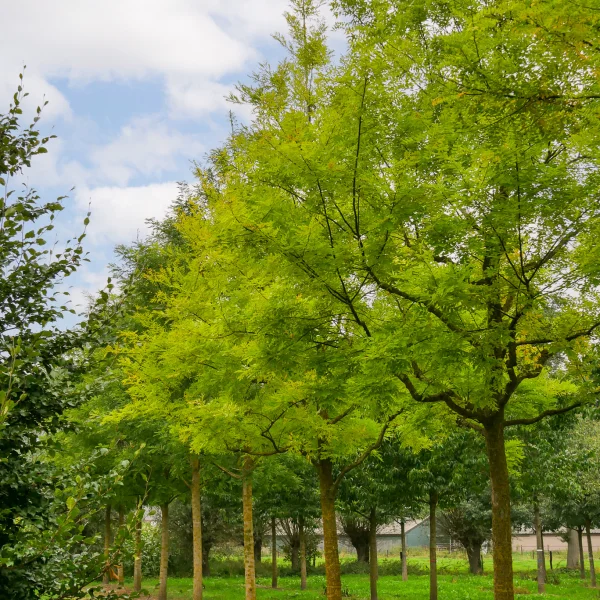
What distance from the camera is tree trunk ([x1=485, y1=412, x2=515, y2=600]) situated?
320 inches

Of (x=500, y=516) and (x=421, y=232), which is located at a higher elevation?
(x=421, y=232)

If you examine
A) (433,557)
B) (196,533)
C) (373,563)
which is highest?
(196,533)

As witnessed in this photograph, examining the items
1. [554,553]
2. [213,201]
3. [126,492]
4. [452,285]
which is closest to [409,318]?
[452,285]

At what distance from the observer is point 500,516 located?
8328 millimetres

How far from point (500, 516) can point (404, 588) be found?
15.1m

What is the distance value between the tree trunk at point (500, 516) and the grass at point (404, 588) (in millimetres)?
10222

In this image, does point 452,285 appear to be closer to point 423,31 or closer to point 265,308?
point 265,308

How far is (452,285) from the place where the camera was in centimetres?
669

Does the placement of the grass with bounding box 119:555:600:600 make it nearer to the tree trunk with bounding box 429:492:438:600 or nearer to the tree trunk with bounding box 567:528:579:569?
the tree trunk with bounding box 429:492:438:600

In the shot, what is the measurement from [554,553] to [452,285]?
5000 centimetres

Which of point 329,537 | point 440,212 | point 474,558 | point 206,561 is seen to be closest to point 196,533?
point 329,537

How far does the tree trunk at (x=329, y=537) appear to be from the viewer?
11.0m

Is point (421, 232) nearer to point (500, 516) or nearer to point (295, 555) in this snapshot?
point (500, 516)

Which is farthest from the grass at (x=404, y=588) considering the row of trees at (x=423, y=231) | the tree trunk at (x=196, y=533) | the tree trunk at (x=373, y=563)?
the row of trees at (x=423, y=231)
